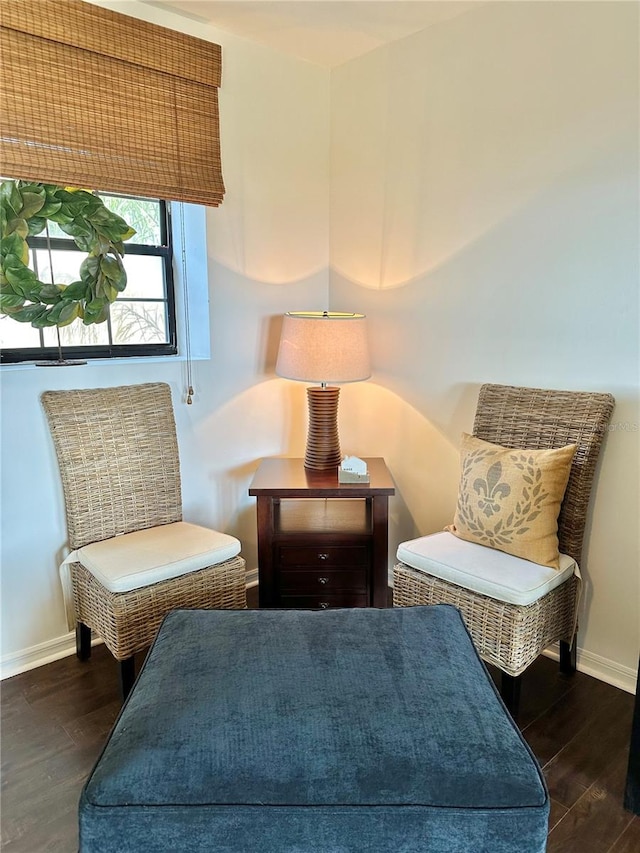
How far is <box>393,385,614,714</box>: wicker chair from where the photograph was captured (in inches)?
70.0

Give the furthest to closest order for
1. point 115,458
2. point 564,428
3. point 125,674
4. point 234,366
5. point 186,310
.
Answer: point 234,366 < point 186,310 < point 115,458 < point 564,428 < point 125,674

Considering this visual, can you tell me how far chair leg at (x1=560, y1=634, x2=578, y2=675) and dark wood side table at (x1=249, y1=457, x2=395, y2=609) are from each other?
2.17ft

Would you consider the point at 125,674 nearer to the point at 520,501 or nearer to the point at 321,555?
the point at 321,555

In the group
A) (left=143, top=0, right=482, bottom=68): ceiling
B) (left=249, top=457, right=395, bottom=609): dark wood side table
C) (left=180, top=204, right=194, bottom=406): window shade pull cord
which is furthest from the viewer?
(left=180, top=204, right=194, bottom=406): window shade pull cord

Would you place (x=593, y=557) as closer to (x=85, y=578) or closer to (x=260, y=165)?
(x=85, y=578)

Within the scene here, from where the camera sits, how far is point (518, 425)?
2.13 m

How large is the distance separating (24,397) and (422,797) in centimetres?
172

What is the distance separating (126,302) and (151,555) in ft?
3.41

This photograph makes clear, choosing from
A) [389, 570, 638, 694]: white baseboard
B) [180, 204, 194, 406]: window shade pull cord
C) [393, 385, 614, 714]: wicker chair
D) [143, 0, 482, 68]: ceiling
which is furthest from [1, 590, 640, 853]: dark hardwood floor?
[143, 0, 482, 68]: ceiling

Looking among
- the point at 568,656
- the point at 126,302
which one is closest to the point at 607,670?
the point at 568,656

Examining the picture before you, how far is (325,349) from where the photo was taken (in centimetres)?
235

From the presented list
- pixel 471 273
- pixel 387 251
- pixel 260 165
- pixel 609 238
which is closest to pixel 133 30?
pixel 260 165

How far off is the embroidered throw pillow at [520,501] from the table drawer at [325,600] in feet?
1.87

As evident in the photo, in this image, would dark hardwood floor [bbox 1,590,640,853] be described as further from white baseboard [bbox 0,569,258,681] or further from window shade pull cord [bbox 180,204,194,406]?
window shade pull cord [bbox 180,204,194,406]
